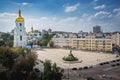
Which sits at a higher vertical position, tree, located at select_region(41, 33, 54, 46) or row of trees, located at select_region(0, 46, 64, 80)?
tree, located at select_region(41, 33, 54, 46)

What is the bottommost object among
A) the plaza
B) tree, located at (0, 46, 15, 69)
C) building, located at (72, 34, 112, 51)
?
the plaza

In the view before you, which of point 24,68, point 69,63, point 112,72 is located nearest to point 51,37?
point 69,63

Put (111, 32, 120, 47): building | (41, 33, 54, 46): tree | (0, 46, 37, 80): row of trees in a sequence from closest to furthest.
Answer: (0, 46, 37, 80): row of trees → (111, 32, 120, 47): building → (41, 33, 54, 46): tree

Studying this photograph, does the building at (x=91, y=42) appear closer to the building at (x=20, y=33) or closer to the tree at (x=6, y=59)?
the building at (x=20, y=33)

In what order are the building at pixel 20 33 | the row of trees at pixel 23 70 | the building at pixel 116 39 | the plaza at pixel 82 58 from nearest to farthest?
the row of trees at pixel 23 70 → the plaza at pixel 82 58 → the building at pixel 20 33 → the building at pixel 116 39

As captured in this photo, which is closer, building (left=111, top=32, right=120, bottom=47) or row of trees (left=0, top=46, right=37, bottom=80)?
row of trees (left=0, top=46, right=37, bottom=80)

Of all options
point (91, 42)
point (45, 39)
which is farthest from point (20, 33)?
point (45, 39)

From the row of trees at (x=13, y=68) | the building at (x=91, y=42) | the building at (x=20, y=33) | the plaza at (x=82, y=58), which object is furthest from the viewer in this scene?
the building at (x=91, y=42)

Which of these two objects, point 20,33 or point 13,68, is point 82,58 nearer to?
point 20,33

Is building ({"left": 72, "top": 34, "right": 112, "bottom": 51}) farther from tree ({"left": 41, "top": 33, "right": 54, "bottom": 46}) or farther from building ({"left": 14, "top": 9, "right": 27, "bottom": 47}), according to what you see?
building ({"left": 14, "top": 9, "right": 27, "bottom": 47})

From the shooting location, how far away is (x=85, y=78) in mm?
23906

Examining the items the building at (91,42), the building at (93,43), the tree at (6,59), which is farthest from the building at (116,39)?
the tree at (6,59)

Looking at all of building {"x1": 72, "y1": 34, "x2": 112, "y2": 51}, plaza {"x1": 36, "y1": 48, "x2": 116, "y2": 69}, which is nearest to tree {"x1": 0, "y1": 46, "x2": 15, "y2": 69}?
plaza {"x1": 36, "y1": 48, "x2": 116, "y2": 69}

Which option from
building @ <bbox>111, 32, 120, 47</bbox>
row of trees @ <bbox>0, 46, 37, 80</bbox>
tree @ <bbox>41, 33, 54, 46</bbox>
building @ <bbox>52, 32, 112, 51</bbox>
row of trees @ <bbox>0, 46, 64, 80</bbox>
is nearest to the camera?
row of trees @ <bbox>0, 46, 64, 80</bbox>
